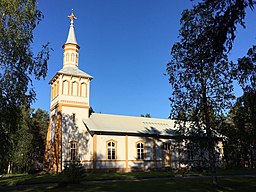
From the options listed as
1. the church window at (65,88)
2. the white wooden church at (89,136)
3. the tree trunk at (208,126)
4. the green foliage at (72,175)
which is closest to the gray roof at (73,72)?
the white wooden church at (89,136)

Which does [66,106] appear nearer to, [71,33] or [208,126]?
[71,33]

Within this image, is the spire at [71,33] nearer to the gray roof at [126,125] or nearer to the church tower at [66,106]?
the church tower at [66,106]

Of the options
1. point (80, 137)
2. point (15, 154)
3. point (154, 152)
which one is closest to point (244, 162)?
point (154, 152)

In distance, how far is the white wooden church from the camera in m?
29.4

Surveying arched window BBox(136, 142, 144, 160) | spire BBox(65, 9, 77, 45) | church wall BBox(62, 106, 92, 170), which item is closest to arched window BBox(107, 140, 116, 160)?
church wall BBox(62, 106, 92, 170)

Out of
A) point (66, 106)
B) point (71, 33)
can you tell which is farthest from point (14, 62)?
point (71, 33)

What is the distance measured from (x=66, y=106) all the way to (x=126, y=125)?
7.64 meters

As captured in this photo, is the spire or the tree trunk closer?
the tree trunk

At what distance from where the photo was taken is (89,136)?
3020 centimetres

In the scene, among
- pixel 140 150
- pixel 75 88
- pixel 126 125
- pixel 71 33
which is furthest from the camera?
pixel 71 33

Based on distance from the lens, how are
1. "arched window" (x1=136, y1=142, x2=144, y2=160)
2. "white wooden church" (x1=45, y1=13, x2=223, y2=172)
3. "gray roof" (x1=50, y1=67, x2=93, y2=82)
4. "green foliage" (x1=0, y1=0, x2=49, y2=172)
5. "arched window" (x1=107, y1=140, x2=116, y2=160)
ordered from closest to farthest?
1. "green foliage" (x1=0, y1=0, x2=49, y2=172)
2. "white wooden church" (x1=45, y1=13, x2=223, y2=172)
3. "arched window" (x1=107, y1=140, x2=116, y2=160)
4. "arched window" (x1=136, y1=142, x2=144, y2=160)
5. "gray roof" (x1=50, y1=67, x2=93, y2=82)

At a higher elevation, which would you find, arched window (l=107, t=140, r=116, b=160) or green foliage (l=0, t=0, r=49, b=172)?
green foliage (l=0, t=0, r=49, b=172)

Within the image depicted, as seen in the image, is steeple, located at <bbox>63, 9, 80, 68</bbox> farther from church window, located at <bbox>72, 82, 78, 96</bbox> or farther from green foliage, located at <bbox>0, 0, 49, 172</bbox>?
green foliage, located at <bbox>0, 0, 49, 172</bbox>

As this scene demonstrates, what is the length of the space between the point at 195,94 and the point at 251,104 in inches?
126
